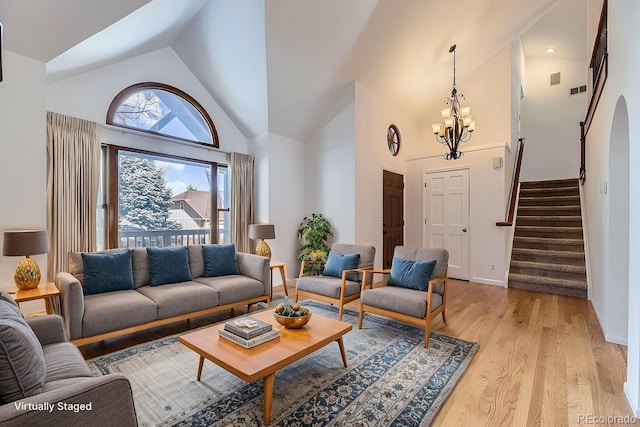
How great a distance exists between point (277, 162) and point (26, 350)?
4.30 meters

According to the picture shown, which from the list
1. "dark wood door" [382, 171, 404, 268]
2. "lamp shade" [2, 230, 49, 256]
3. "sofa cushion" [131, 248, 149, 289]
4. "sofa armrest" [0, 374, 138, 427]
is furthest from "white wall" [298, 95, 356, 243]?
"sofa armrest" [0, 374, 138, 427]

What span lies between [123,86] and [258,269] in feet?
9.70

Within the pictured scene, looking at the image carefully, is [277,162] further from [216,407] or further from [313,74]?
[216,407]

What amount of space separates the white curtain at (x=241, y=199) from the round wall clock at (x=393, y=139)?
2.60 meters

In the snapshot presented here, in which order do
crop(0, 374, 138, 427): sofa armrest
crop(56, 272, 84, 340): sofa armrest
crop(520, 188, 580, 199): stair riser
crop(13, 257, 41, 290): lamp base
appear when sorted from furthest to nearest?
1. crop(520, 188, 580, 199): stair riser
2. crop(13, 257, 41, 290): lamp base
3. crop(56, 272, 84, 340): sofa armrest
4. crop(0, 374, 138, 427): sofa armrest

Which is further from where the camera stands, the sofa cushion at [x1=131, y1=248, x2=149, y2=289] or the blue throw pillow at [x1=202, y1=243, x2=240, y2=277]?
the blue throw pillow at [x1=202, y1=243, x2=240, y2=277]

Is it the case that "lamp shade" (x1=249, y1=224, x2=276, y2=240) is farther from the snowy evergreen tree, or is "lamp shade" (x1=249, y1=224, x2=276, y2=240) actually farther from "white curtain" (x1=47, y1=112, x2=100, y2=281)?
"white curtain" (x1=47, y1=112, x2=100, y2=281)

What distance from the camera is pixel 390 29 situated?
14.1ft

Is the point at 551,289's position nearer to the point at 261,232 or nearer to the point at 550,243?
the point at 550,243

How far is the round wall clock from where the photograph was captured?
5.80 meters

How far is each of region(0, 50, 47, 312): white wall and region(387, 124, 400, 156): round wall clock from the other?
16.2 ft

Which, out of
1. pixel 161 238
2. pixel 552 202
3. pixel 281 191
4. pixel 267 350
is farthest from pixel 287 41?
pixel 552 202

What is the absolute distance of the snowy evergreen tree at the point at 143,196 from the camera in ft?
13.1

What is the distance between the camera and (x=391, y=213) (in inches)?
228
